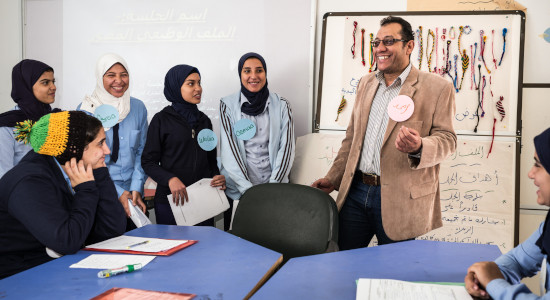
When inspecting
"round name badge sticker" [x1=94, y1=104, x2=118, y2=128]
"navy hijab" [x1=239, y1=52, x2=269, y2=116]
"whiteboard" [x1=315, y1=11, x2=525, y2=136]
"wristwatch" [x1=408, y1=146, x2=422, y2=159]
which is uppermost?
"whiteboard" [x1=315, y1=11, x2=525, y2=136]

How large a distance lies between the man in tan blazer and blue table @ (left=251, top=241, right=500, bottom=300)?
376mm

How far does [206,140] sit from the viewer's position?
280cm

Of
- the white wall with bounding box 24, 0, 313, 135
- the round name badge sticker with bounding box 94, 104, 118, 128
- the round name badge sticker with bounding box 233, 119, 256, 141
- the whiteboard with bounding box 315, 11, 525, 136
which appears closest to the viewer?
the round name badge sticker with bounding box 94, 104, 118, 128

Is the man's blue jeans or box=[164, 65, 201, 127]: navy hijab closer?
the man's blue jeans

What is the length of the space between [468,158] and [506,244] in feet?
2.13

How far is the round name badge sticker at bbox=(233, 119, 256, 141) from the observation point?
108 inches

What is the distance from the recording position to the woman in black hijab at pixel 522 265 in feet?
3.64

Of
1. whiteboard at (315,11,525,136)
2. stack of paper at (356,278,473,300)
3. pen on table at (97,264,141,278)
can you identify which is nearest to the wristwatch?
stack of paper at (356,278,473,300)

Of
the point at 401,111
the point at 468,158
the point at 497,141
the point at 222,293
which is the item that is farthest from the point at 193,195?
the point at 497,141

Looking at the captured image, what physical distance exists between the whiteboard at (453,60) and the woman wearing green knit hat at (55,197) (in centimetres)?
194

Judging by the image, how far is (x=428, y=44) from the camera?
3.21 metres

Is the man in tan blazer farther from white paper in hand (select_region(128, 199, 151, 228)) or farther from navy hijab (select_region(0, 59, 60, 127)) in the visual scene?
navy hijab (select_region(0, 59, 60, 127))

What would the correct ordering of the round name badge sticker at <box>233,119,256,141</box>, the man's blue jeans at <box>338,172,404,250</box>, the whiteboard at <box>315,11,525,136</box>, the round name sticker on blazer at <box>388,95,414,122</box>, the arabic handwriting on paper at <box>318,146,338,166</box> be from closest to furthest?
the round name sticker on blazer at <box>388,95,414,122</box> < the man's blue jeans at <box>338,172,404,250</box> < the round name badge sticker at <box>233,119,256,141</box> < the whiteboard at <box>315,11,525,136</box> < the arabic handwriting on paper at <box>318,146,338,166</box>

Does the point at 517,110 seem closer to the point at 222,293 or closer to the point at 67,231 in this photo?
the point at 222,293
